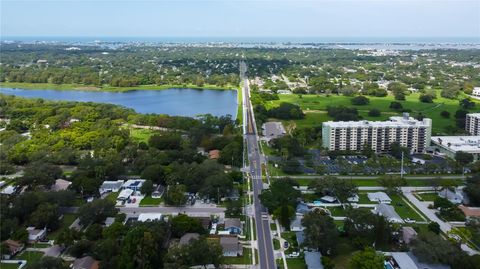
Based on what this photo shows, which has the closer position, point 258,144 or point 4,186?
point 4,186

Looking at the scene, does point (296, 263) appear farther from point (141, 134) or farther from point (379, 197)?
point (141, 134)

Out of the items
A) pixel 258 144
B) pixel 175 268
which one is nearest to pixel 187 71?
pixel 258 144

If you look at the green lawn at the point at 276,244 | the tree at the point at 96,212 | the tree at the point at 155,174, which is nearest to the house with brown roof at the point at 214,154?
the tree at the point at 155,174

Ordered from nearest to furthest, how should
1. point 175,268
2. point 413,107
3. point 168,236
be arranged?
point 175,268
point 168,236
point 413,107

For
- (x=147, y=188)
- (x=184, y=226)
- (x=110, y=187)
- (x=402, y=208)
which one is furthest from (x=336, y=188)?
(x=110, y=187)

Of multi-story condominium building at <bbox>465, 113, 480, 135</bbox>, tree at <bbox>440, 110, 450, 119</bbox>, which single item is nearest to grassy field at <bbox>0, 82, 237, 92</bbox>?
tree at <bbox>440, 110, 450, 119</bbox>

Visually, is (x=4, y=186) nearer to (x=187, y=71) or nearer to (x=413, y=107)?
(x=413, y=107)

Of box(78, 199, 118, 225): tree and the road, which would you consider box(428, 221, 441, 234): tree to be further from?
box(78, 199, 118, 225): tree
